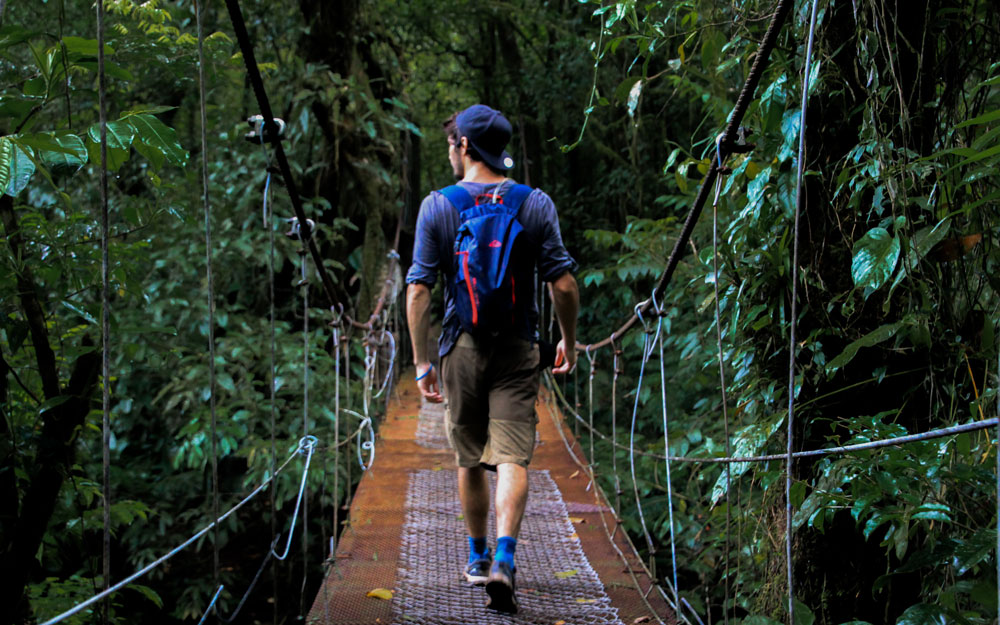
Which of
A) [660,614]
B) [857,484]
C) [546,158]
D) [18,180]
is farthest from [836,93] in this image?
[546,158]

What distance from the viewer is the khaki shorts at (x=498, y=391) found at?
1694 millimetres

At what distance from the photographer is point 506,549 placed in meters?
1.60

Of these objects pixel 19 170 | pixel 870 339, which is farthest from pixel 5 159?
pixel 870 339

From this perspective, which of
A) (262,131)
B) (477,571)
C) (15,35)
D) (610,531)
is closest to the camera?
(15,35)

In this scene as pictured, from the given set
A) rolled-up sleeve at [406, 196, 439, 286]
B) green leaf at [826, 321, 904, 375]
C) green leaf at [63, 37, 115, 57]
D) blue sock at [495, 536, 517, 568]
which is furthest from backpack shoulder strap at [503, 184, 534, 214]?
green leaf at [63, 37, 115, 57]

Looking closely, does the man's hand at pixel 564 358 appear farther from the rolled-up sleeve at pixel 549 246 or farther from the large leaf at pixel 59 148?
the large leaf at pixel 59 148

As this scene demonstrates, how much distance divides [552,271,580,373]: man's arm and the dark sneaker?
450 millimetres

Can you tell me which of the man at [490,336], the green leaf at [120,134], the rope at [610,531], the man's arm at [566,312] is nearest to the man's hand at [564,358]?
the man's arm at [566,312]

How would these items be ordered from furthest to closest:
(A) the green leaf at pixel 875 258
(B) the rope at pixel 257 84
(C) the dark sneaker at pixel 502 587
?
(C) the dark sneaker at pixel 502 587 → (B) the rope at pixel 257 84 → (A) the green leaf at pixel 875 258

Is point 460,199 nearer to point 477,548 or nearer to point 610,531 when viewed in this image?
point 477,548

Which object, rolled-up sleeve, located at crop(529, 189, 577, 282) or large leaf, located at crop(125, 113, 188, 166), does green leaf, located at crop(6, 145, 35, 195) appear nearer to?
large leaf, located at crop(125, 113, 188, 166)

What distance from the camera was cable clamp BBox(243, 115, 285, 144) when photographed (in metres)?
1.43

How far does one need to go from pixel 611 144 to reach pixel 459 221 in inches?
186

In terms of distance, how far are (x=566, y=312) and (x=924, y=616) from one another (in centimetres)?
97
